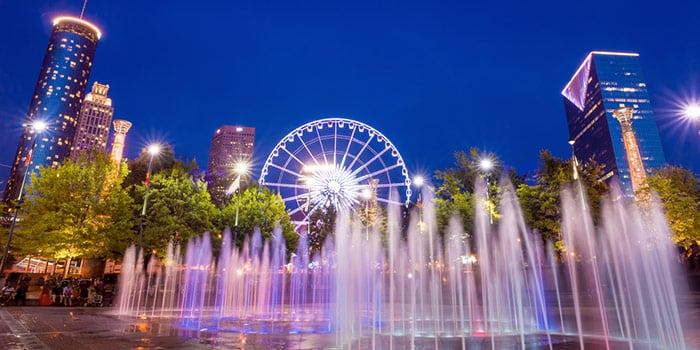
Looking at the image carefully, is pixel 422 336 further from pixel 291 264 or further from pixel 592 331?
pixel 291 264

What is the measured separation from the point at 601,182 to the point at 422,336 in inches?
970

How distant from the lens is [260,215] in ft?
127

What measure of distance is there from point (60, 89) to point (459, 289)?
182108mm

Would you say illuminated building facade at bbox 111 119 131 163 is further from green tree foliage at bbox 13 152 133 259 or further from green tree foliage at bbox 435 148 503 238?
green tree foliage at bbox 435 148 503 238

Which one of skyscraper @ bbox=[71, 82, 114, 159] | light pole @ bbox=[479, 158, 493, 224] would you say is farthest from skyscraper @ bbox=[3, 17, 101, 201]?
light pole @ bbox=[479, 158, 493, 224]

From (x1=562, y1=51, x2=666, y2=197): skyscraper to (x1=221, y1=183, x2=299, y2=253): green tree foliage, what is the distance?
107930mm

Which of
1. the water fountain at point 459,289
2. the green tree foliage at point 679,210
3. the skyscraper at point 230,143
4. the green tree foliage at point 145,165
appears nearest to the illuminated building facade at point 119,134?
the green tree foliage at point 145,165

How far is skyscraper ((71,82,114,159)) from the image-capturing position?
172375mm

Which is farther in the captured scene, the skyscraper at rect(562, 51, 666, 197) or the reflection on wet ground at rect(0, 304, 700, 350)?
the skyscraper at rect(562, 51, 666, 197)

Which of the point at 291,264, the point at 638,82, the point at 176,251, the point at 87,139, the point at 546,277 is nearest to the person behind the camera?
the point at 546,277

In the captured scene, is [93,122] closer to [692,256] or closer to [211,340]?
[211,340]

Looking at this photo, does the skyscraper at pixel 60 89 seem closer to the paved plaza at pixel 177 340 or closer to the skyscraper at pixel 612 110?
the paved plaza at pixel 177 340

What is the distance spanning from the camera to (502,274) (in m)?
29.2

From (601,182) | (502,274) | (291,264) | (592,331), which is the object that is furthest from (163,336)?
(291,264)
